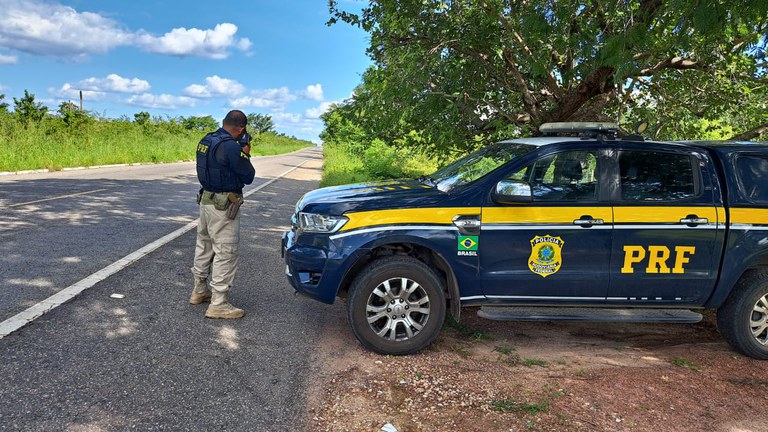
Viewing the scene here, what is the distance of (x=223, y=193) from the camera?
471 cm

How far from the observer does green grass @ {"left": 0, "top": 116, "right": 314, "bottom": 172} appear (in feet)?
62.2

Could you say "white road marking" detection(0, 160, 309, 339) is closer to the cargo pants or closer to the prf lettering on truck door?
the cargo pants

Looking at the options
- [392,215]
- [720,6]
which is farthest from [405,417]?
[720,6]

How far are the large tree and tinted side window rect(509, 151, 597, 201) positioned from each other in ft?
7.26

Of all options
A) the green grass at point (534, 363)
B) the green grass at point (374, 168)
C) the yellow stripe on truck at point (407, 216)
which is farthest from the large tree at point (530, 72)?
the green grass at point (374, 168)

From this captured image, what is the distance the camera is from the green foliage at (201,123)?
64400mm

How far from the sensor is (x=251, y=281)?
19.5 ft

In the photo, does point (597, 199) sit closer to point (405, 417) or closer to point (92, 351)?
point (405, 417)

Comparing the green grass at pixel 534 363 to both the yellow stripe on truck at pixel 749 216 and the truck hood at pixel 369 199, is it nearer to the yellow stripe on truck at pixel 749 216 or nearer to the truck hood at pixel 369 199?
the truck hood at pixel 369 199

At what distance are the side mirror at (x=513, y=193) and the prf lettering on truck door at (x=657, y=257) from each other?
37.2 inches

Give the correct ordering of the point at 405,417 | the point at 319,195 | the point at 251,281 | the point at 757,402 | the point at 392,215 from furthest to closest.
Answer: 1. the point at 251,281
2. the point at 319,195
3. the point at 392,215
4. the point at 757,402
5. the point at 405,417

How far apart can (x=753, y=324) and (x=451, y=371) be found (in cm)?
264

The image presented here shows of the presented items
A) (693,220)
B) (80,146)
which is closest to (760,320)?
(693,220)

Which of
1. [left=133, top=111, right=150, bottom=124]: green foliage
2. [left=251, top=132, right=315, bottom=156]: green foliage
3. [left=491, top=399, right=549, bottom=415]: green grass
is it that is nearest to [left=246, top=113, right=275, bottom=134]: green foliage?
[left=251, top=132, right=315, bottom=156]: green foliage
